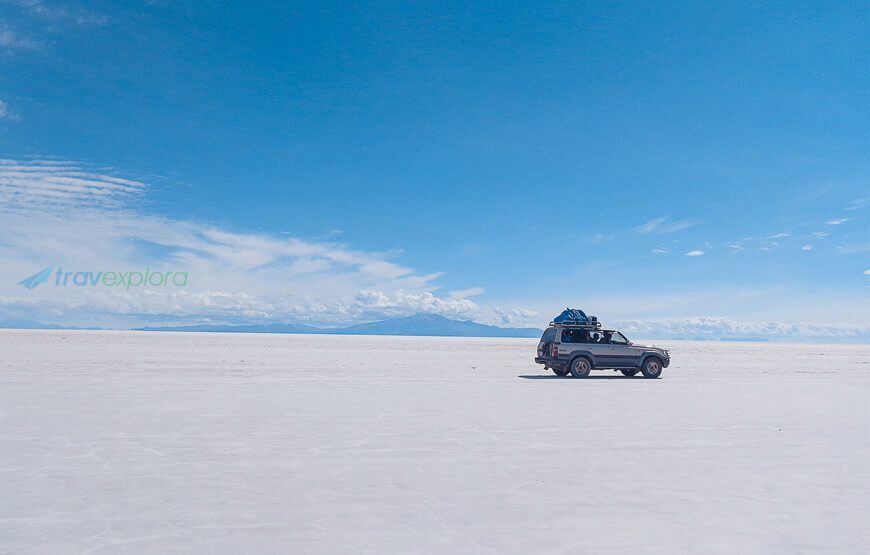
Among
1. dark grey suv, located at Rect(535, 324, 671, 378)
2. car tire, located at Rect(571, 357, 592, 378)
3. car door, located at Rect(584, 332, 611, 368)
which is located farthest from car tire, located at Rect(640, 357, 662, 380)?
car tire, located at Rect(571, 357, 592, 378)

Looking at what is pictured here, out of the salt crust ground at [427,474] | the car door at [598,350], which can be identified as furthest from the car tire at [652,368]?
the salt crust ground at [427,474]

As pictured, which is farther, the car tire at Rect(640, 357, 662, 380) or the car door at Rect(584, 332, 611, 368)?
the car tire at Rect(640, 357, 662, 380)

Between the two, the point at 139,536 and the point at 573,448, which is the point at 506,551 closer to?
the point at 139,536

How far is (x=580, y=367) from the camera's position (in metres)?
24.9

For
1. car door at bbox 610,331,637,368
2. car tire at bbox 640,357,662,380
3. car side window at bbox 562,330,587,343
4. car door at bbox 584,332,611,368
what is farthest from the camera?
car tire at bbox 640,357,662,380

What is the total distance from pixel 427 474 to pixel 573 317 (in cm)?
1825

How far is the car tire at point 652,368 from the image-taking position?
83.7ft

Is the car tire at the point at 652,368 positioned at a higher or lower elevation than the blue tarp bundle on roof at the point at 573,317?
lower

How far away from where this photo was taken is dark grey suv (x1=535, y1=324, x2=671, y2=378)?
81.4ft

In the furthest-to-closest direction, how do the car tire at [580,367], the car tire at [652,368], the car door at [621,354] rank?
the car tire at [652,368] < the car door at [621,354] < the car tire at [580,367]

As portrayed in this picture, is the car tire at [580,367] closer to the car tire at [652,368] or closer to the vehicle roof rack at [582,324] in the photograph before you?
the vehicle roof rack at [582,324]

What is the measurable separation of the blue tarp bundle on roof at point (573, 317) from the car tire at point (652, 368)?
9.78 ft

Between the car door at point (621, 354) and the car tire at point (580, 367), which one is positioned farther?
the car door at point (621, 354)

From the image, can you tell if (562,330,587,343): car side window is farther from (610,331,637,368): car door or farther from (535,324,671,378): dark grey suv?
(610,331,637,368): car door
